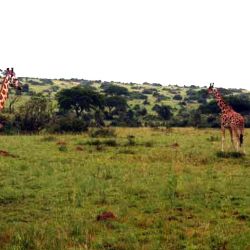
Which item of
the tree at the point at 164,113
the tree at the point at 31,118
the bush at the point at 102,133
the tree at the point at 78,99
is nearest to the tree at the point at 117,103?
the tree at the point at 164,113

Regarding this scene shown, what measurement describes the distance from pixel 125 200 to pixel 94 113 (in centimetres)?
4213

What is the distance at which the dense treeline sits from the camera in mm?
39094

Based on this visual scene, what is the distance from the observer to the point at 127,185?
15.3 metres

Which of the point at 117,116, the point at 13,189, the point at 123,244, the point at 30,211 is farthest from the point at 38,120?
the point at 123,244

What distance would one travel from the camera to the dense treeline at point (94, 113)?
39094 mm

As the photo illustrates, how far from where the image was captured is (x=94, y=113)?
182ft

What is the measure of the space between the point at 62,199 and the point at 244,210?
447 cm

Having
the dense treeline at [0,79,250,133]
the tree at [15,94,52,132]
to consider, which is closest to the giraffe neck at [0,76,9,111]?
the dense treeline at [0,79,250,133]

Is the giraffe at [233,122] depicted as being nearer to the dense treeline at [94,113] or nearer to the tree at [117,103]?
Answer: the dense treeline at [94,113]

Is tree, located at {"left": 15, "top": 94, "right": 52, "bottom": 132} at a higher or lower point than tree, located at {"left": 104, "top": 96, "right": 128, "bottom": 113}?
lower

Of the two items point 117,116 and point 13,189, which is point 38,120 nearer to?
point 117,116

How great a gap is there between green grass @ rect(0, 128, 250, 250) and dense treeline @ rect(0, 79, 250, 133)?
14769 mm

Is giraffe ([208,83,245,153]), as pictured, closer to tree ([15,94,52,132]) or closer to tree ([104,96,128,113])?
tree ([15,94,52,132])

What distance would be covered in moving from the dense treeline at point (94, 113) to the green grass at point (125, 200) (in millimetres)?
14769
